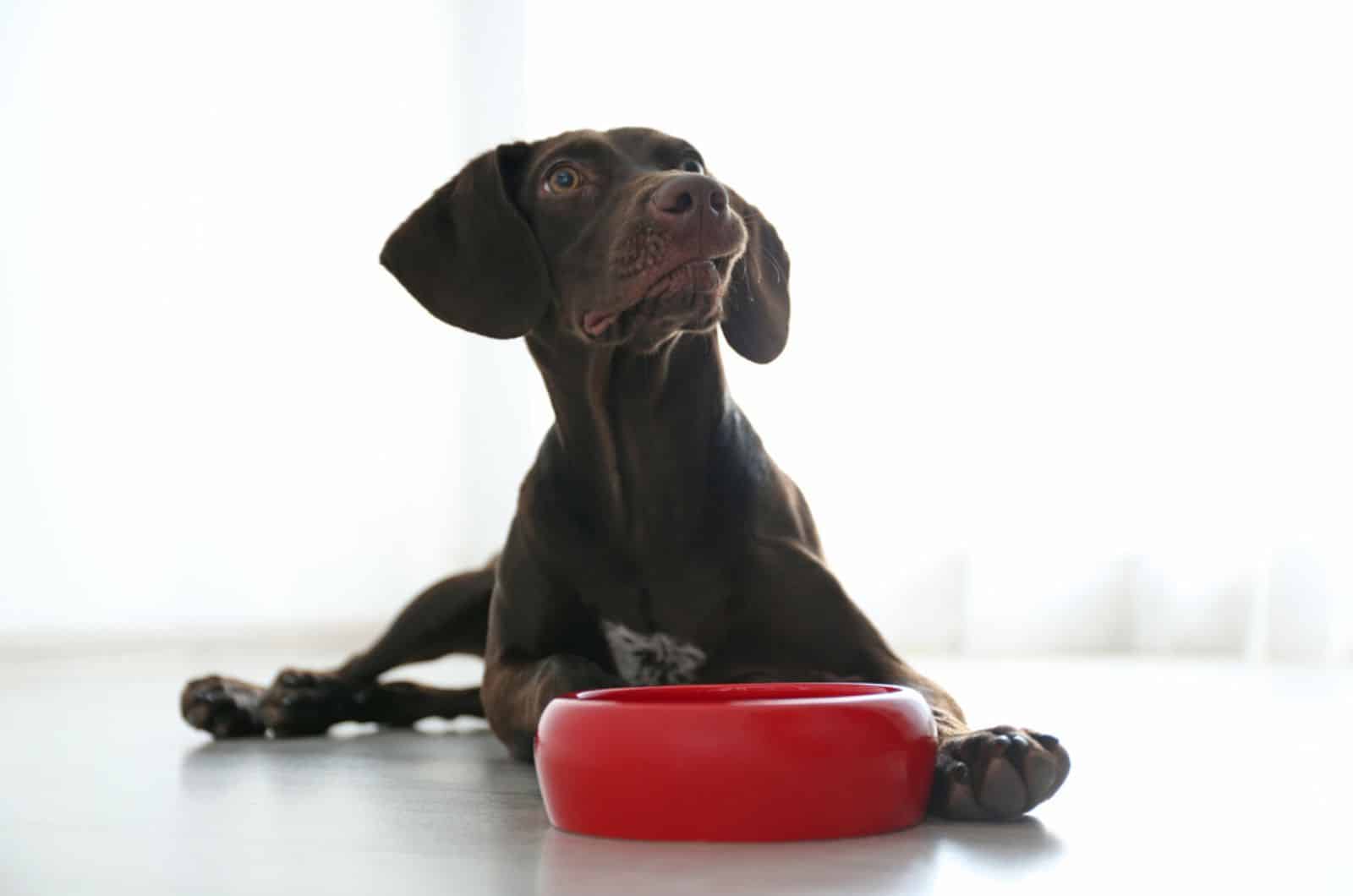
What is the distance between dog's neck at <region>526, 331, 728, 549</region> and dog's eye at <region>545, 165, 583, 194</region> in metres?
0.20

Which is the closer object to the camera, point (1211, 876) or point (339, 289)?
point (1211, 876)

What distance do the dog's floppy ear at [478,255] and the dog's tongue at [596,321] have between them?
103 mm

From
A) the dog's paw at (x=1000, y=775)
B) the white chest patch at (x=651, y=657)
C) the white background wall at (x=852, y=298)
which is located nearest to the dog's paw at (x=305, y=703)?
the white chest patch at (x=651, y=657)

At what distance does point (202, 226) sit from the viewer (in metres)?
5.77

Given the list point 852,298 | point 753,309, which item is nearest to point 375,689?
point 753,309

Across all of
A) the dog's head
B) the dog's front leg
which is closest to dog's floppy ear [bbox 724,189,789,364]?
the dog's head

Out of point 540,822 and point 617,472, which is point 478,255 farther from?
point 540,822

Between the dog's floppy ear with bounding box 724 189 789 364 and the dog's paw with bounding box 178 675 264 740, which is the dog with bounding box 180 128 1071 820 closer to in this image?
the dog's floppy ear with bounding box 724 189 789 364

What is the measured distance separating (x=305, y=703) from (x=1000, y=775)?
1.57 meters

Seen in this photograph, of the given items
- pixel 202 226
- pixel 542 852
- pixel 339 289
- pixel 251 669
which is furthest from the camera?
pixel 339 289

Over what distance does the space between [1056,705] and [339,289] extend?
12.3 feet

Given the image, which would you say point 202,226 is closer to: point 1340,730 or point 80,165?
point 80,165

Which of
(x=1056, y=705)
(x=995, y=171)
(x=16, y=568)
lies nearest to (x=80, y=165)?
(x=16, y=568)

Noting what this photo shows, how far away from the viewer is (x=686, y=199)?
6.78ft
